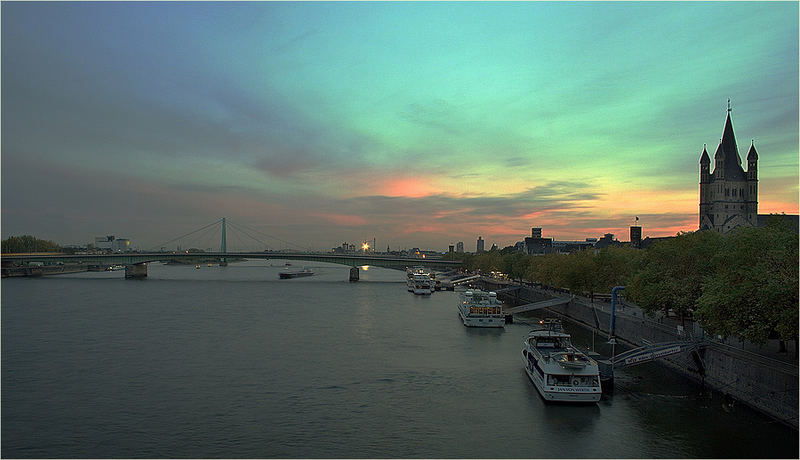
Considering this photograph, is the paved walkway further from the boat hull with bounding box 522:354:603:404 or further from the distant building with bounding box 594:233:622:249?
the distant building with bounding box 594:233:622:249

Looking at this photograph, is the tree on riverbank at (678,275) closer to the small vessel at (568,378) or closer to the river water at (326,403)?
the river water at (326,403)

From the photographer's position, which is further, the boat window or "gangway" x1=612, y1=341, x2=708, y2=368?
"gangway" x1=612, y1=341, x2=708, y2=368

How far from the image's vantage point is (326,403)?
26766 millimetres

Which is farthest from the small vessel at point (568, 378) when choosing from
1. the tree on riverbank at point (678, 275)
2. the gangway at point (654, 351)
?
the tree on riverbank at point (678, 275)

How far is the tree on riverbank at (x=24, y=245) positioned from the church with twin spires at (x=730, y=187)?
180 m

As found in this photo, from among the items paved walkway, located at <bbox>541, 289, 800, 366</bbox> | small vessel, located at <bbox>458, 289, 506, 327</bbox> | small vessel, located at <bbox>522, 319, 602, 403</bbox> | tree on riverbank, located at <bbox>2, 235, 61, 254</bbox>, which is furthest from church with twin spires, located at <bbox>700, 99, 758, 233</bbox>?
tree on riverbank, located at <bbox>2, 235, 61, 254</bbox>

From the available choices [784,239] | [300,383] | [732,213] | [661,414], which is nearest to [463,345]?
[300,383]

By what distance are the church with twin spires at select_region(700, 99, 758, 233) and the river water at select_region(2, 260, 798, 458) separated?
312 ft

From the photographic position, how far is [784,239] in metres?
26.2

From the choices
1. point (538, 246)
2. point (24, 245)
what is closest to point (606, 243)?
point (538, 246)

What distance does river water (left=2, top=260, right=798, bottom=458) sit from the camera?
21.7 metres

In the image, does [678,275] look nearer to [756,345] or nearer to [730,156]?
[756,345]

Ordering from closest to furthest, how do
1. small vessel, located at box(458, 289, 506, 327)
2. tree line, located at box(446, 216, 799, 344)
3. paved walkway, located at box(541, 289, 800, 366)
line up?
tree line, located at box(446, 216, 799, 344) < paved walkway, located at box(541, 289, 800, 366) < small vessel, located at box(458, 289, 506, 327)

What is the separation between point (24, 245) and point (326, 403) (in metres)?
175
